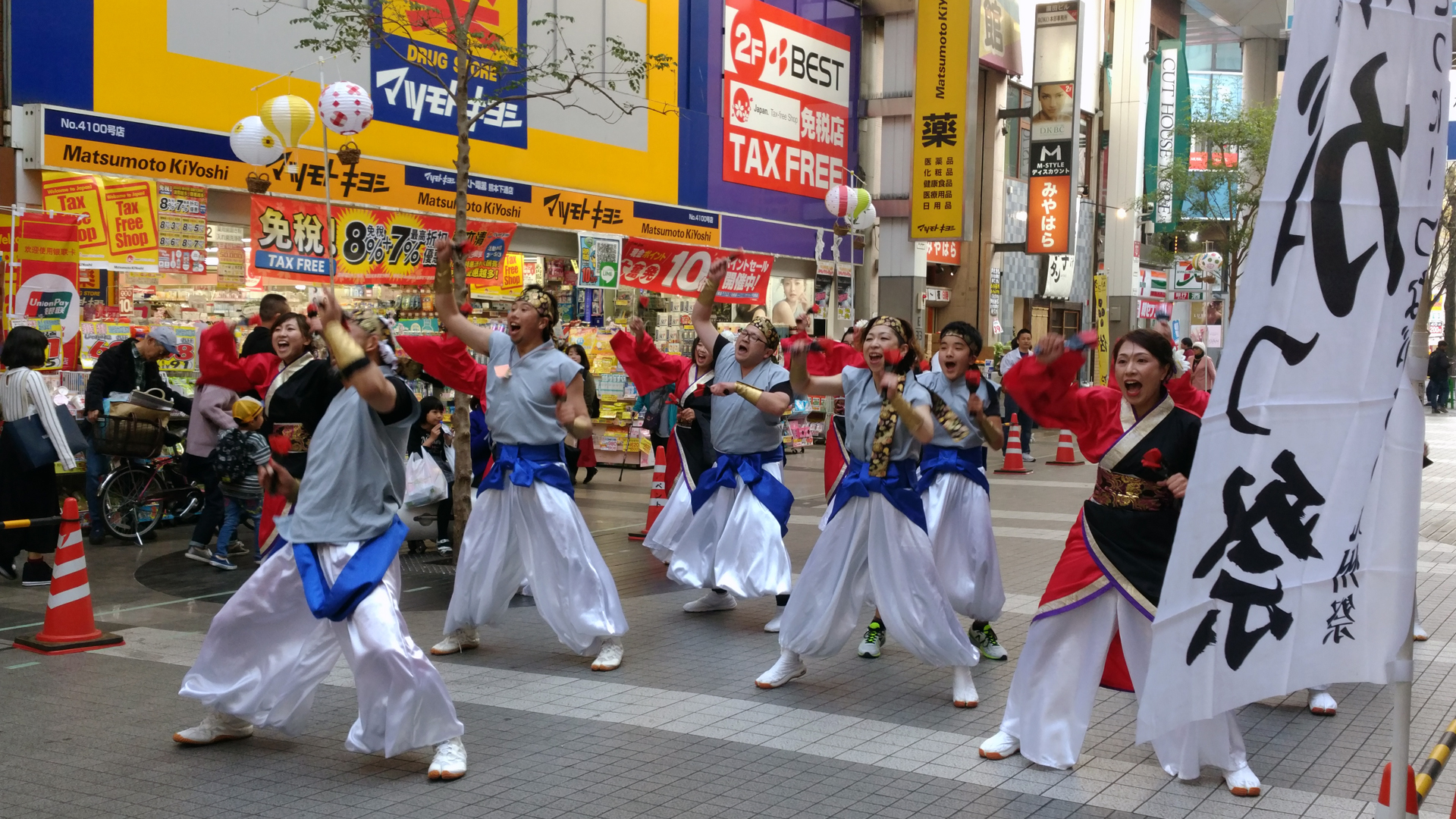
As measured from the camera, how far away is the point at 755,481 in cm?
788

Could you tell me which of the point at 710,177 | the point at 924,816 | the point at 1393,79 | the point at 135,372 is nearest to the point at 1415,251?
the point at 1393,79

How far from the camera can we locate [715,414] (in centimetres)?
812

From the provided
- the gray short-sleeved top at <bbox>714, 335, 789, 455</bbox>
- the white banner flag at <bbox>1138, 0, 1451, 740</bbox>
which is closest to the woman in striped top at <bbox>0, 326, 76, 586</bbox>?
the gray short-sleeved top at <bbox>714, 335, 789, 455</bbox>

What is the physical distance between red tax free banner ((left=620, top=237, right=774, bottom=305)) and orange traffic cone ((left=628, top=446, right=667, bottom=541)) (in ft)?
20.9

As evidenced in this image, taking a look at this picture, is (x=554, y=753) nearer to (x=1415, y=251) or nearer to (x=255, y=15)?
(x=1415, y=251)

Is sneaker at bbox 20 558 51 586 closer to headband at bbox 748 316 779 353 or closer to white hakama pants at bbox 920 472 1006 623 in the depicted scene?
headband at bbox 748 316 779 353

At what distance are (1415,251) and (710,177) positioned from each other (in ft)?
58.2

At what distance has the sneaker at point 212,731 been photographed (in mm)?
5125

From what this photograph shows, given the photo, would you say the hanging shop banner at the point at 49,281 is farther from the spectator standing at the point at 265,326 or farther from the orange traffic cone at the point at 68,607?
the orange traffic cone at the point at 68,607

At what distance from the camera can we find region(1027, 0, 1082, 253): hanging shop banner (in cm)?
2688

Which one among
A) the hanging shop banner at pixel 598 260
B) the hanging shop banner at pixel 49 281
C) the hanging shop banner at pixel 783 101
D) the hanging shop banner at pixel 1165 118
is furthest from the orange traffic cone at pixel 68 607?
the hanging shop banner at pixel 1165 118

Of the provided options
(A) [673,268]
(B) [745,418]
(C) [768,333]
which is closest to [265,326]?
(B) [745,418]

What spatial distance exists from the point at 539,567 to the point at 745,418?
1.87 meters

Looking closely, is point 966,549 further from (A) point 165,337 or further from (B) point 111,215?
(B) point 111,215
